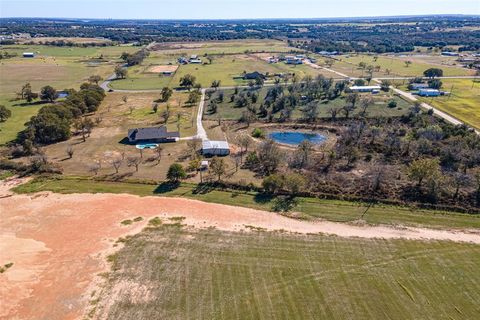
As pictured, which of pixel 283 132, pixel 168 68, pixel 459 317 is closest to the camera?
pixel 459 317

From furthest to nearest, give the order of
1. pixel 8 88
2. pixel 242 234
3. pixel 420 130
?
pixel 8 88 < pixel 420 130 < pixel 242 234

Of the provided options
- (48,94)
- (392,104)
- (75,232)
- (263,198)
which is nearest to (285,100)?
(392,104)

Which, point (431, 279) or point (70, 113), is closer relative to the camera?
point (431, 279)

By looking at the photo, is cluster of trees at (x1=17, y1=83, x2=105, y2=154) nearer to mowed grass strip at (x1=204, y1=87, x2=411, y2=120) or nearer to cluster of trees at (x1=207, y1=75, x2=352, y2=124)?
mowed grass strip at (x1=204, y1=87, x2=411, y2=120)

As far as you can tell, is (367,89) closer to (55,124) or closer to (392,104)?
(392,104)

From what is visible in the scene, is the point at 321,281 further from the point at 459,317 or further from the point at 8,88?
the point at 8,88

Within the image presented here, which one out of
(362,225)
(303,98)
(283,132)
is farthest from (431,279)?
(303,98)

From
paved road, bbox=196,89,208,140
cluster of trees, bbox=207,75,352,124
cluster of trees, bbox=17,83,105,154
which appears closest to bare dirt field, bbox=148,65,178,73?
cluster of trees, bbox=207,75,352,124
